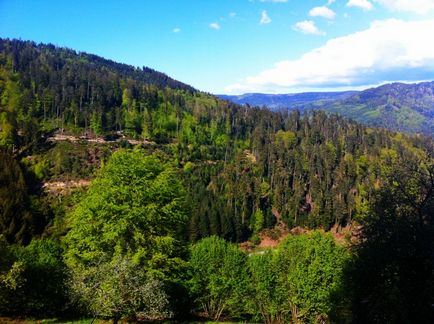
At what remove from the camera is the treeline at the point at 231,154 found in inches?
4892

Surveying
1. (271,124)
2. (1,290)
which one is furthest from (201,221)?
(271,124)

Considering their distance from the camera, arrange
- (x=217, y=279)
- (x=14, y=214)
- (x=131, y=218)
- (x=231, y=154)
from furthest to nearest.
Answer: (x=231, y=154) < (x=14, y=214) < (x=217, y=279) < (x=131, y=218)

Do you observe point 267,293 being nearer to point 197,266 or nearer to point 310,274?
point 310,274

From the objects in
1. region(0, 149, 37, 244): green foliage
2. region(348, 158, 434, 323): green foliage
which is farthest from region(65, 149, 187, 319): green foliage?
region(0, 149, 37, 244): green foliage

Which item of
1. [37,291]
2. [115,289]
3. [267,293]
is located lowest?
[267,293]

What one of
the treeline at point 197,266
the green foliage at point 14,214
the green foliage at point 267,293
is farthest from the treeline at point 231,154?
the treeline at point 197,266

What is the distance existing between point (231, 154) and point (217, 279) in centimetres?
13665

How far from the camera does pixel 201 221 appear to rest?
106750mm

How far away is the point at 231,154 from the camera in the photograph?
555 feet

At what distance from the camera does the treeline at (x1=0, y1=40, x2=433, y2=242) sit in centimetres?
12425

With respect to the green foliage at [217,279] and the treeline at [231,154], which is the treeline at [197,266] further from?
the treeline at [231,154]

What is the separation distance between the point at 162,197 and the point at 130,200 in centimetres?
246

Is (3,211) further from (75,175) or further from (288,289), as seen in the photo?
(288,289)

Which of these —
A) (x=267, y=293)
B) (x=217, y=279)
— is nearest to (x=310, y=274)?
(x=267, y=293)
